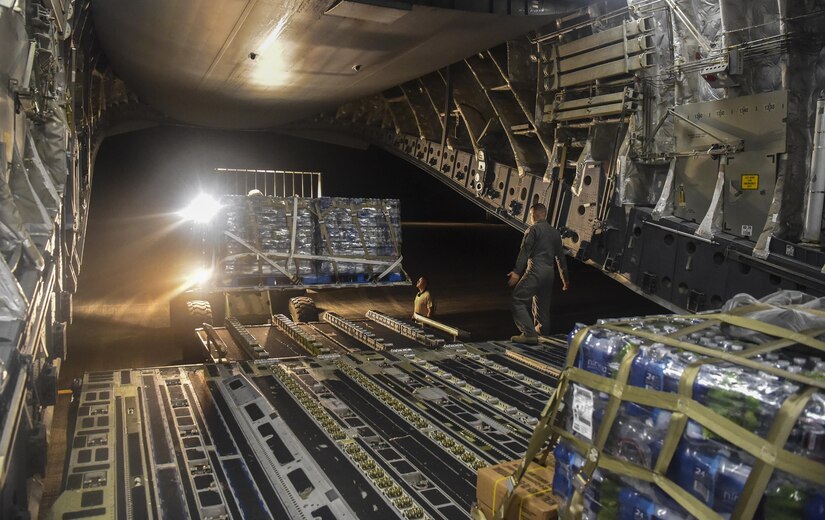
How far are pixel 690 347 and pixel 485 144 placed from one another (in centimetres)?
963

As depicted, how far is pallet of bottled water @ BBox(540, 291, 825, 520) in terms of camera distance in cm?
205

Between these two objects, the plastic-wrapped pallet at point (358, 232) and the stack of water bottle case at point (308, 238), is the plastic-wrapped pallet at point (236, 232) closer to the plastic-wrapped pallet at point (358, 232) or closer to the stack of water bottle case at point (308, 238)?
the stack of water bottle case at point (308, 238)

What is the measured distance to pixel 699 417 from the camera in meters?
2.29

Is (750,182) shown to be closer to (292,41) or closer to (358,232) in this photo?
(358,232)

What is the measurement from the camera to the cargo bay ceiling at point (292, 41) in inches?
317

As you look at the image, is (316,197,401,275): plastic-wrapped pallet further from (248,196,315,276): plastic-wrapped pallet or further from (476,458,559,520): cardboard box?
(476,458,559,520): cardboard box

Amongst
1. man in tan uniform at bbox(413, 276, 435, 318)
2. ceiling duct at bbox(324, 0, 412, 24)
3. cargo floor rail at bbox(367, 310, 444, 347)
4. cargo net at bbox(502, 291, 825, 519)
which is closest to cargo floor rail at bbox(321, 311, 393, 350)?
cargo floor rail at bbox(367, 310, 444, 347)

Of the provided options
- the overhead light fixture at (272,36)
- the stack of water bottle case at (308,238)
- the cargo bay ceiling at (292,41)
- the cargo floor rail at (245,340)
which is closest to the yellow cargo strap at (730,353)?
the cargo floor rail at (245,340)

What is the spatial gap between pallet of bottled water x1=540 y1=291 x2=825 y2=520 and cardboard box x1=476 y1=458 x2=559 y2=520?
0.10 m

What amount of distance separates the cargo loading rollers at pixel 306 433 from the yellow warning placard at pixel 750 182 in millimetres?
2678

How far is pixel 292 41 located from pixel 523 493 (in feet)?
26.1

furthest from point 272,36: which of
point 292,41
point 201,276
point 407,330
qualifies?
point 407,330

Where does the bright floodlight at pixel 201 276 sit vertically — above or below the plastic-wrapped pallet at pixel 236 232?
below

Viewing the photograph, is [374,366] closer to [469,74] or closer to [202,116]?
[469,74]
